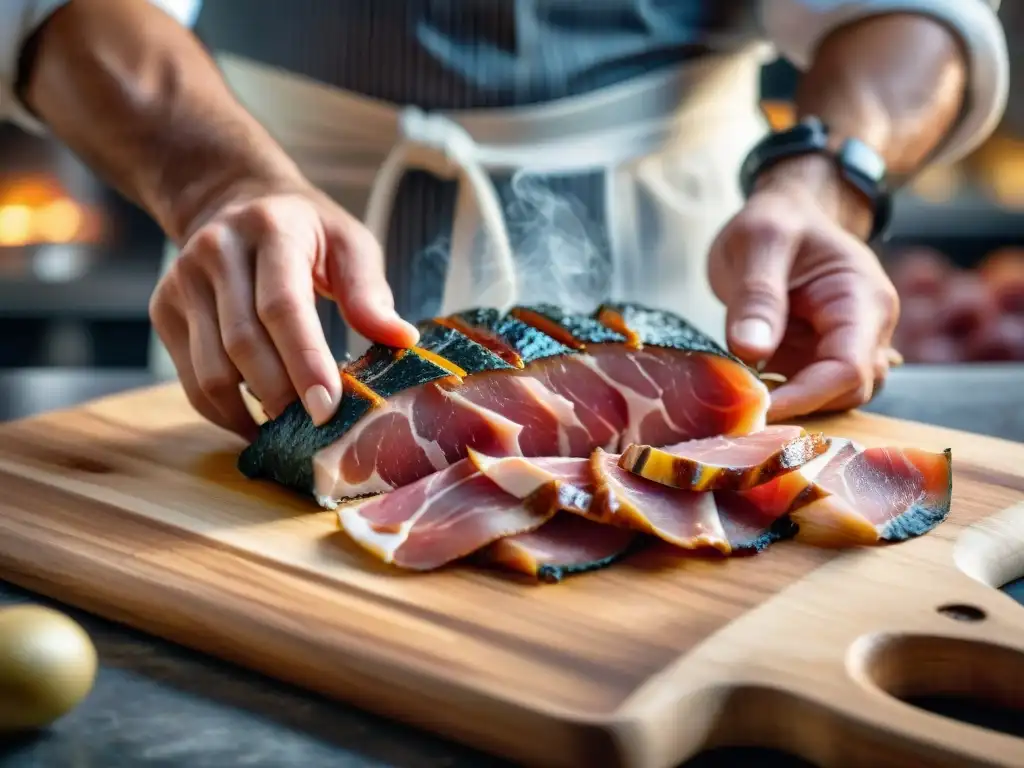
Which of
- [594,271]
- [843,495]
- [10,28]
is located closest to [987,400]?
[594,271]

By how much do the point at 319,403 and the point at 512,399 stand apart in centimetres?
32

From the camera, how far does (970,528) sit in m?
1.75

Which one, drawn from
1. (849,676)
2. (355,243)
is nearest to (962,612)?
(849,676)

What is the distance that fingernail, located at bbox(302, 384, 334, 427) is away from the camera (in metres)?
1.82

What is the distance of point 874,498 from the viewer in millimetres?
1758

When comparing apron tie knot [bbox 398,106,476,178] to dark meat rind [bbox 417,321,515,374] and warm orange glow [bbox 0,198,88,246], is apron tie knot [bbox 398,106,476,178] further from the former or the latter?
warm orange glow [bbox 0,198,88,246]

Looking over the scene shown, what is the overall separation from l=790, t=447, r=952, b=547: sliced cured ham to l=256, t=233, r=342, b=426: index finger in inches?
27.9

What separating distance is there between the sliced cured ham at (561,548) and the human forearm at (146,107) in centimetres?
97

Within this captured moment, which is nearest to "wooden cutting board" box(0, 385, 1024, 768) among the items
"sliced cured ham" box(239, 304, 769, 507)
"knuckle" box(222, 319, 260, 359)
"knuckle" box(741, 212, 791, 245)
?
"sliced cured ham" box(239, 304, 769, 507)

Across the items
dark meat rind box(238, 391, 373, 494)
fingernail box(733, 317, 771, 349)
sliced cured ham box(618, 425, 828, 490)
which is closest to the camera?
sliced cured ham box(618, 425, 828, 490)

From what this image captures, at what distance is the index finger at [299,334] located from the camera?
1835 mm

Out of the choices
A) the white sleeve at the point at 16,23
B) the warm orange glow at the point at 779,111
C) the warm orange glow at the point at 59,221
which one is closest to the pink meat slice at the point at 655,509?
the white sleeve at the point at 16,23

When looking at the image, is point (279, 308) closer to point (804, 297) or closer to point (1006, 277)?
point (804, 297)

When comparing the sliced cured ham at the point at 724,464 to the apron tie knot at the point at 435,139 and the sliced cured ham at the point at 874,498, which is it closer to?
the sliced cured ham at the point at 874,498
